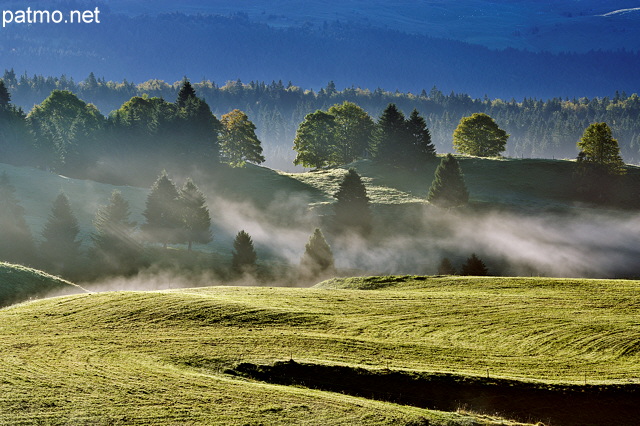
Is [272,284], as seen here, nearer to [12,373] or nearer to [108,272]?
[108,272]

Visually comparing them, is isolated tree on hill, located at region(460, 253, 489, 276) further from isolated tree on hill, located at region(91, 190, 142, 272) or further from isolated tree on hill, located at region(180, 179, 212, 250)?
isolated tree on hill, located at region(91, 190, 142, 272)

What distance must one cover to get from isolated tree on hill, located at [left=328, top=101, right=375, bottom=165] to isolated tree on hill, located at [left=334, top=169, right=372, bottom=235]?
4886cm

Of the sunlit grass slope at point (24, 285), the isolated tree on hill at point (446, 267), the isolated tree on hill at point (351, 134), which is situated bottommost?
the sunlit grass slope at point (24, 285)

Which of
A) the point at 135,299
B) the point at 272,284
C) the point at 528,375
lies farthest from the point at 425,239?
the point at 528,375

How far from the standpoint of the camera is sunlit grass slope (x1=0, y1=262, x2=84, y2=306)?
5662 cm

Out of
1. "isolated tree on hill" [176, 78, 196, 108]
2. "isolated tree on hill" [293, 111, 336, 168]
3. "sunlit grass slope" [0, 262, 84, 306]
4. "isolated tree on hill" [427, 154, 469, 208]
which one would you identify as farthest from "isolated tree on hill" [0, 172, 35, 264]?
"isolated tree on hill" [293, 111, 336, 168]

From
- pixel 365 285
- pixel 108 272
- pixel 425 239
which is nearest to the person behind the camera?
pixel 365 285

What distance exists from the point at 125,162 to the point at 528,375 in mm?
104017

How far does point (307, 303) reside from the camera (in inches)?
2016

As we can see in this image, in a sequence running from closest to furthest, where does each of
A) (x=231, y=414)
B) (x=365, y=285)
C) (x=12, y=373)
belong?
1. (x=231, y=414)
2. (x=12, y=373)
3. (x=365, y=285)

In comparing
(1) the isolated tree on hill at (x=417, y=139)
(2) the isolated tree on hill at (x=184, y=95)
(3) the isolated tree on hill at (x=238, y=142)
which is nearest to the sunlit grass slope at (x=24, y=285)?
(3) the isolated tree on hill at (x=238, y=142)

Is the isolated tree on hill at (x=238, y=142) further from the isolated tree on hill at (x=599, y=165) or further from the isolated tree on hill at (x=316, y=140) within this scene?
the isolated tree on hill at (x=599, y=165)

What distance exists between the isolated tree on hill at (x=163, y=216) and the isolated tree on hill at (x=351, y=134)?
6046 cm

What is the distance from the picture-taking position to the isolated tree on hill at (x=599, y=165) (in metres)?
111
